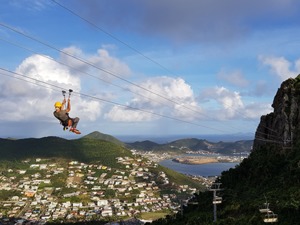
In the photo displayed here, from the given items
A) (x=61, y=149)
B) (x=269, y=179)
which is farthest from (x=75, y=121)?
(x=61, y=149)

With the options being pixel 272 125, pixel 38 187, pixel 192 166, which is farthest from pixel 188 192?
pixel 192 166

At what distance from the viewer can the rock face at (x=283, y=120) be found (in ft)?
89.4

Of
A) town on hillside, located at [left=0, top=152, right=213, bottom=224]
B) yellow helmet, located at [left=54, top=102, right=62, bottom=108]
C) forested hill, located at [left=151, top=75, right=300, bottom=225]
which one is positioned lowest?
town on hillside, located at [left=0, top=152, right=213, bottom=224]

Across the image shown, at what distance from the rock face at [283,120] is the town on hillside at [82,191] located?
37752 millimetres

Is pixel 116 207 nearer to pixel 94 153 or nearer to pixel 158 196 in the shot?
pixel 158 196

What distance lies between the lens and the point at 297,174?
2195 cm

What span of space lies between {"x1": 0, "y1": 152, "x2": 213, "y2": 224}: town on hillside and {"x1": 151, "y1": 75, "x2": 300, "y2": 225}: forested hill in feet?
122

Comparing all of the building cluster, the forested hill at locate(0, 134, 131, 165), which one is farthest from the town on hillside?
the forested hill at locate(0, 134, 131, 165)

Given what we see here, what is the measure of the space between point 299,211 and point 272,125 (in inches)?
611

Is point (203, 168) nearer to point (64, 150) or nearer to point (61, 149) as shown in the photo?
point (64, 150)

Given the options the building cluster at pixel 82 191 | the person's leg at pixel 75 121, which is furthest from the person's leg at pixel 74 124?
the building cluster at pixel 82 191

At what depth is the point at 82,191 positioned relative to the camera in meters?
84.4

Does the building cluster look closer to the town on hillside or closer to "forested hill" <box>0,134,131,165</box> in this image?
the town on hillside

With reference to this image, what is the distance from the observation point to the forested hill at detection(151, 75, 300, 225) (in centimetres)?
1884
